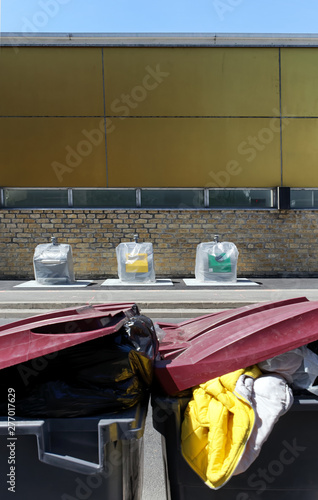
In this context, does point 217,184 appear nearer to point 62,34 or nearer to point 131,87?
point 131,87

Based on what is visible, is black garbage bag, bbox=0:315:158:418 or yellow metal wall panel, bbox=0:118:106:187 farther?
yellow metal wall panel, bbox=0:118:106:187

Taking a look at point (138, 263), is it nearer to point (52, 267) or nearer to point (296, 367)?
point (52, 267)

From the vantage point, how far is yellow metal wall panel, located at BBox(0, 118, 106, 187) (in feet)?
37.8

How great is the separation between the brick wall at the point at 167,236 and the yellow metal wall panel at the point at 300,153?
3.40ft

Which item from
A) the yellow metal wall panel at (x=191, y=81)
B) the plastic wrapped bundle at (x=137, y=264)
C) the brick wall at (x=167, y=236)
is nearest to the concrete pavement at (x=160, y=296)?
the plastic wrapped bundle at (x=137, y=264)

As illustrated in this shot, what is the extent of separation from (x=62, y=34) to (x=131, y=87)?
2.46 metres

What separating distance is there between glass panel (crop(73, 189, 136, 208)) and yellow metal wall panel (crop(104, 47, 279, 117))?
230cm

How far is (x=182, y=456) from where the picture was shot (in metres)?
1.65

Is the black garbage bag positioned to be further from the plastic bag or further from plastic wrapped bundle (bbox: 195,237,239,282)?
plastic wrapped bundle (bbox: 195,237,239,282)

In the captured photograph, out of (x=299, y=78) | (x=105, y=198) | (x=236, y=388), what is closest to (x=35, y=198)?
(x=105, y=198)

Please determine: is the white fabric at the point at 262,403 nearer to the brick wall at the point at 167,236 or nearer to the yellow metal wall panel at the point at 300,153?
the brick wall at the point at 167,236

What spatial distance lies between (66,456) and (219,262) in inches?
355

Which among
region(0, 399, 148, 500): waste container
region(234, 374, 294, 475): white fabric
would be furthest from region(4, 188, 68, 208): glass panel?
region(234, 374, 294, 475): white fabric

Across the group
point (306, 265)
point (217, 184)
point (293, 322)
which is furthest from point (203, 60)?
point (293, 322)
